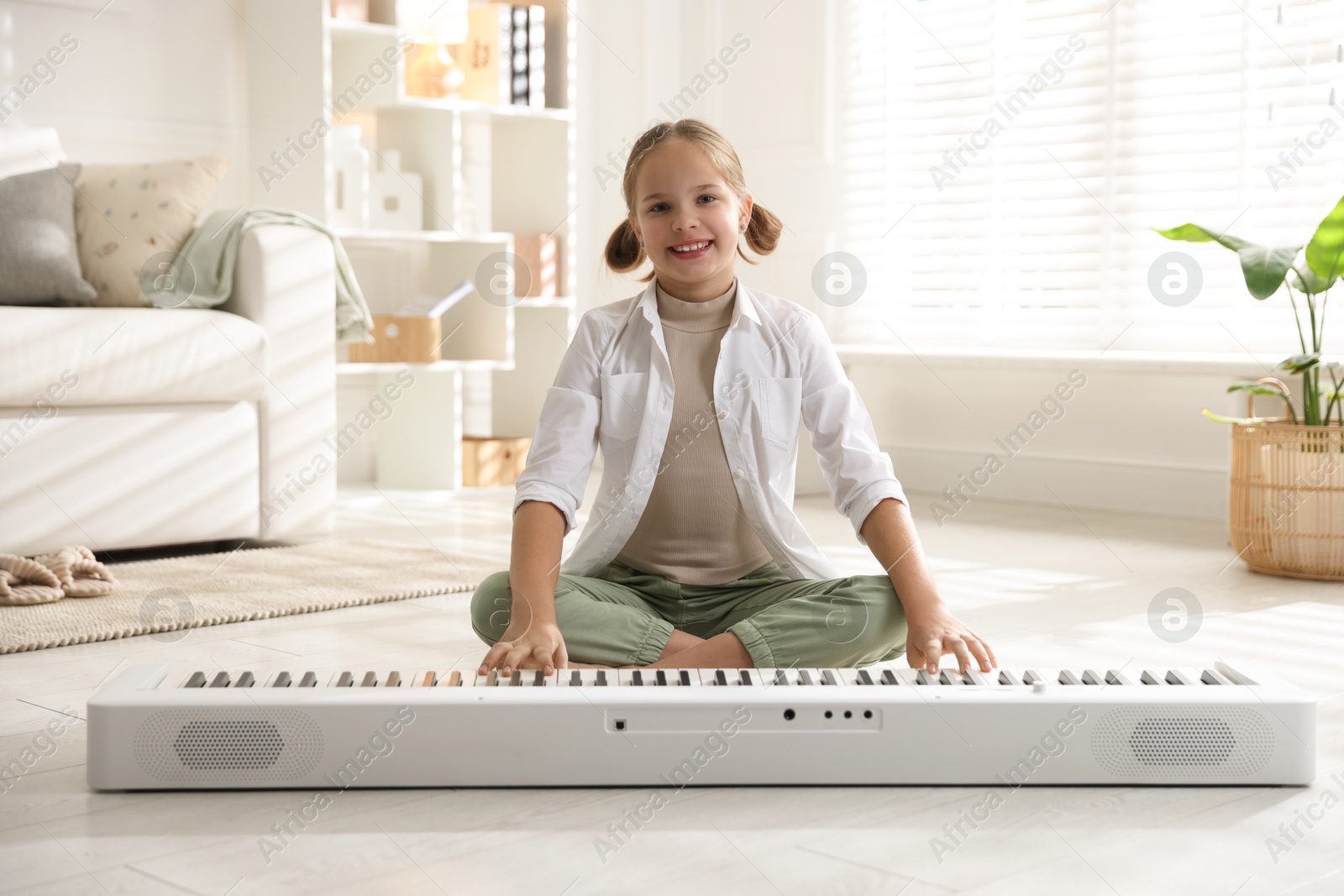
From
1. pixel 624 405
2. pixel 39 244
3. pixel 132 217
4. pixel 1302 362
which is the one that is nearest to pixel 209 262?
pixel 132 217

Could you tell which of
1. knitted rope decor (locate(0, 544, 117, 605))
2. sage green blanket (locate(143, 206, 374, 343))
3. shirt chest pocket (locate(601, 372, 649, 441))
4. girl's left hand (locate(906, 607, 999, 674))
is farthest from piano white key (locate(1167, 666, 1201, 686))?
sage green blanket (locate(143, 206, 374, 343))

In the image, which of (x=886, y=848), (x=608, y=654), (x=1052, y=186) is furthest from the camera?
(x=1052, y=186)

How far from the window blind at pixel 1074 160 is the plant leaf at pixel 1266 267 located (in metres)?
0.71

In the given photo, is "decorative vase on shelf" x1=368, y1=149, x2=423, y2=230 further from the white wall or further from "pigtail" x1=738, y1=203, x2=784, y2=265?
"pigtail" x1=738, y1=203, x2=784, y2=265

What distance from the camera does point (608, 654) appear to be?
4.65 feet

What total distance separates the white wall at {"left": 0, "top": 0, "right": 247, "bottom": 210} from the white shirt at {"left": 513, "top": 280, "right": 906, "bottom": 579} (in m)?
2.27

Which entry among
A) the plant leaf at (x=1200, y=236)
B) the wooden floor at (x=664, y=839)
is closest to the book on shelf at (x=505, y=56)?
the plant leaf at (x=1200, y=236)

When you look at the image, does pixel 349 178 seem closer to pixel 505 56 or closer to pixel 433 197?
pixel 433 197

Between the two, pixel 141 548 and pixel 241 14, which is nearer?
pixel 141 548

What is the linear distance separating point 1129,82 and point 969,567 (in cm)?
153

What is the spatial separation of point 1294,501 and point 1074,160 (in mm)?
1322

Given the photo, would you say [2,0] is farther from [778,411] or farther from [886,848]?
[886,848]

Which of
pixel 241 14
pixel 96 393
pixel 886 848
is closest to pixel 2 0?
pixel 241 14

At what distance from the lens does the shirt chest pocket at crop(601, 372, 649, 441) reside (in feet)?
4.99
